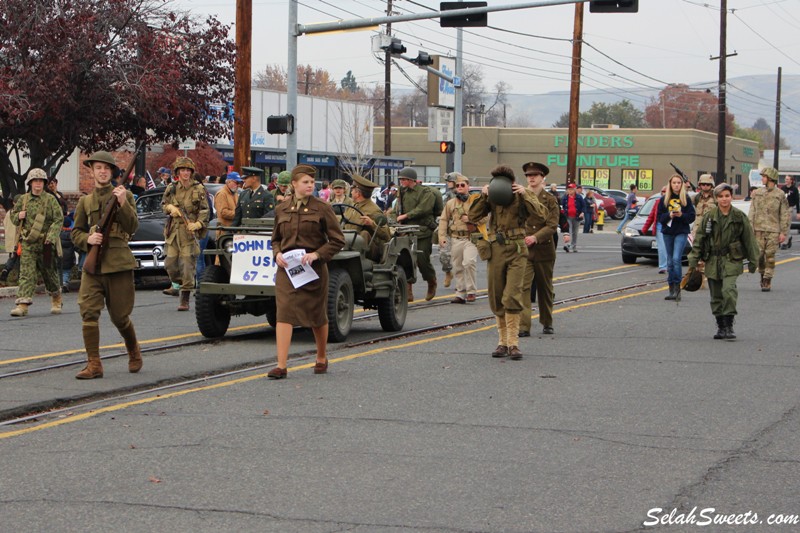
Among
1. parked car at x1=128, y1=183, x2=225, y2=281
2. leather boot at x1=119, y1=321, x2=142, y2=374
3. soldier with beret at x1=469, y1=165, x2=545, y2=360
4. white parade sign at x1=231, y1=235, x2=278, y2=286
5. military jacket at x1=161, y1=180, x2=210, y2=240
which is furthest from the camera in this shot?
parked car at x1=128, y1=183, x2=225, y2=281

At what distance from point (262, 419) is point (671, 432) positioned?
8.91ft

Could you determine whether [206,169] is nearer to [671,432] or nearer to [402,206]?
[402,206]

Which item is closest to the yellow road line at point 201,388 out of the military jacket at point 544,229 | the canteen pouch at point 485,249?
the military jacket at point 544,229

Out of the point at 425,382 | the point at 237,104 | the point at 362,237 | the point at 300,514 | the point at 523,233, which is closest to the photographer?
the point at 300,514

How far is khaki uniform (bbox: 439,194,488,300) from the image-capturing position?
16875 mm

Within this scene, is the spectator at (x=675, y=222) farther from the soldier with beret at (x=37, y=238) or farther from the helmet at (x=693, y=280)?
the soldier with beret at (x=37, y=238)

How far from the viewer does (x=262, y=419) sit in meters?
8.30

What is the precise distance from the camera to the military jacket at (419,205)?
16859 millimetres

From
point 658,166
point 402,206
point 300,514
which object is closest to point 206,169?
point 402,206

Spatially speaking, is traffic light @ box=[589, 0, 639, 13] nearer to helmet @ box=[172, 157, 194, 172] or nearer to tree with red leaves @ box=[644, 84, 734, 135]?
helmet @ box=[172, 157, 194, 172]

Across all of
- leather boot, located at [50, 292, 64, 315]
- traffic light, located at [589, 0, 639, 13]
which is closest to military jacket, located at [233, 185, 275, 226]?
leather boot, located at [50, 292, 64, 315]

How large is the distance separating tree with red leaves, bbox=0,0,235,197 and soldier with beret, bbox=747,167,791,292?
9945mm

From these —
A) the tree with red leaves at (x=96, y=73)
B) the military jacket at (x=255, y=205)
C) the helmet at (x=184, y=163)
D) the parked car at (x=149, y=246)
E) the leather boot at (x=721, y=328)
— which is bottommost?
the leather boot at (x=721, y=328)

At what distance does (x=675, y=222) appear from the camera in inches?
697
